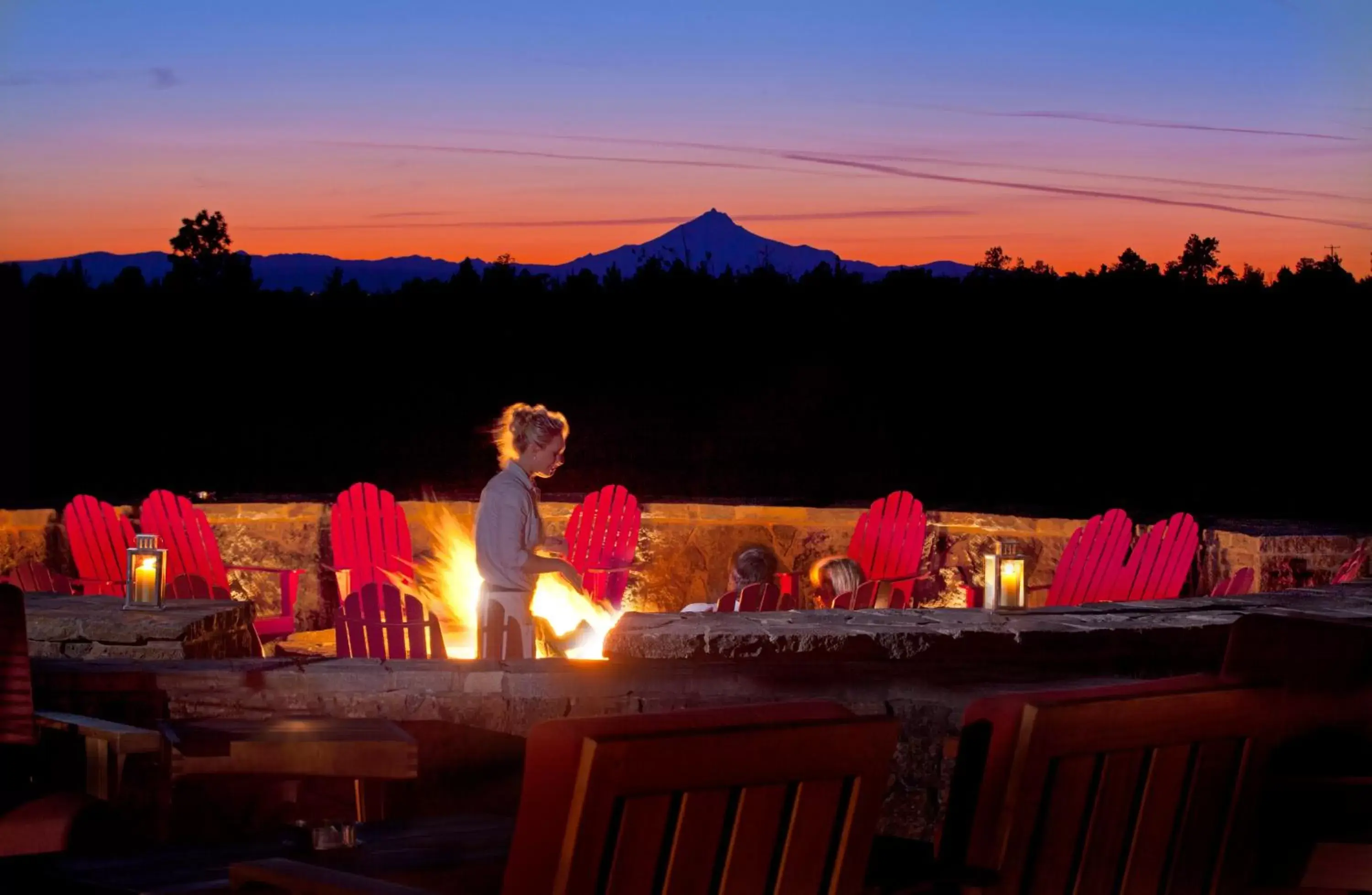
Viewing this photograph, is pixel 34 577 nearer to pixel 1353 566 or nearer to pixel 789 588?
pixel 789 588

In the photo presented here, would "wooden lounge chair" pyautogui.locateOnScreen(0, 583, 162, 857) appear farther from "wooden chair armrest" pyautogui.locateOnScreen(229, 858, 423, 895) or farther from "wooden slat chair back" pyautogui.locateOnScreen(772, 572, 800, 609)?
"wooden slat chair back" pyautogui.locateOnScreen(772, 572, 800, 609)

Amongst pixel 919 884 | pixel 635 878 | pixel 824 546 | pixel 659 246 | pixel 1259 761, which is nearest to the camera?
pixel 635 878

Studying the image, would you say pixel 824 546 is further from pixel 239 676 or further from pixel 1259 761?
pixel 1259 761

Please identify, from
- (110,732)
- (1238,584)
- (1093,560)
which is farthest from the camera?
(1093,560)

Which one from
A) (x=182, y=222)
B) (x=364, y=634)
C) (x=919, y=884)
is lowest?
(x=364, y=634)

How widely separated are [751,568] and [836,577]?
2.94 ft

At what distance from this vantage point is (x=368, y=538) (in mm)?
8375

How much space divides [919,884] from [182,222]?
16.5 m

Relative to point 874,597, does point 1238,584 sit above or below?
above

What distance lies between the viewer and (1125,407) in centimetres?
1523

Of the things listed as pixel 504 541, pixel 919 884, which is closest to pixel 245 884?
pixel 919 884

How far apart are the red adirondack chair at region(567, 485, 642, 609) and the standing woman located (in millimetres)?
2723

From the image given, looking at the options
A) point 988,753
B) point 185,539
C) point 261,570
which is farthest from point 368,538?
point 988,753

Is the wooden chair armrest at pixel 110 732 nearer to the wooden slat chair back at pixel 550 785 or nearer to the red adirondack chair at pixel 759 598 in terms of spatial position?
the wooden slat chair back at pixel 550 785
